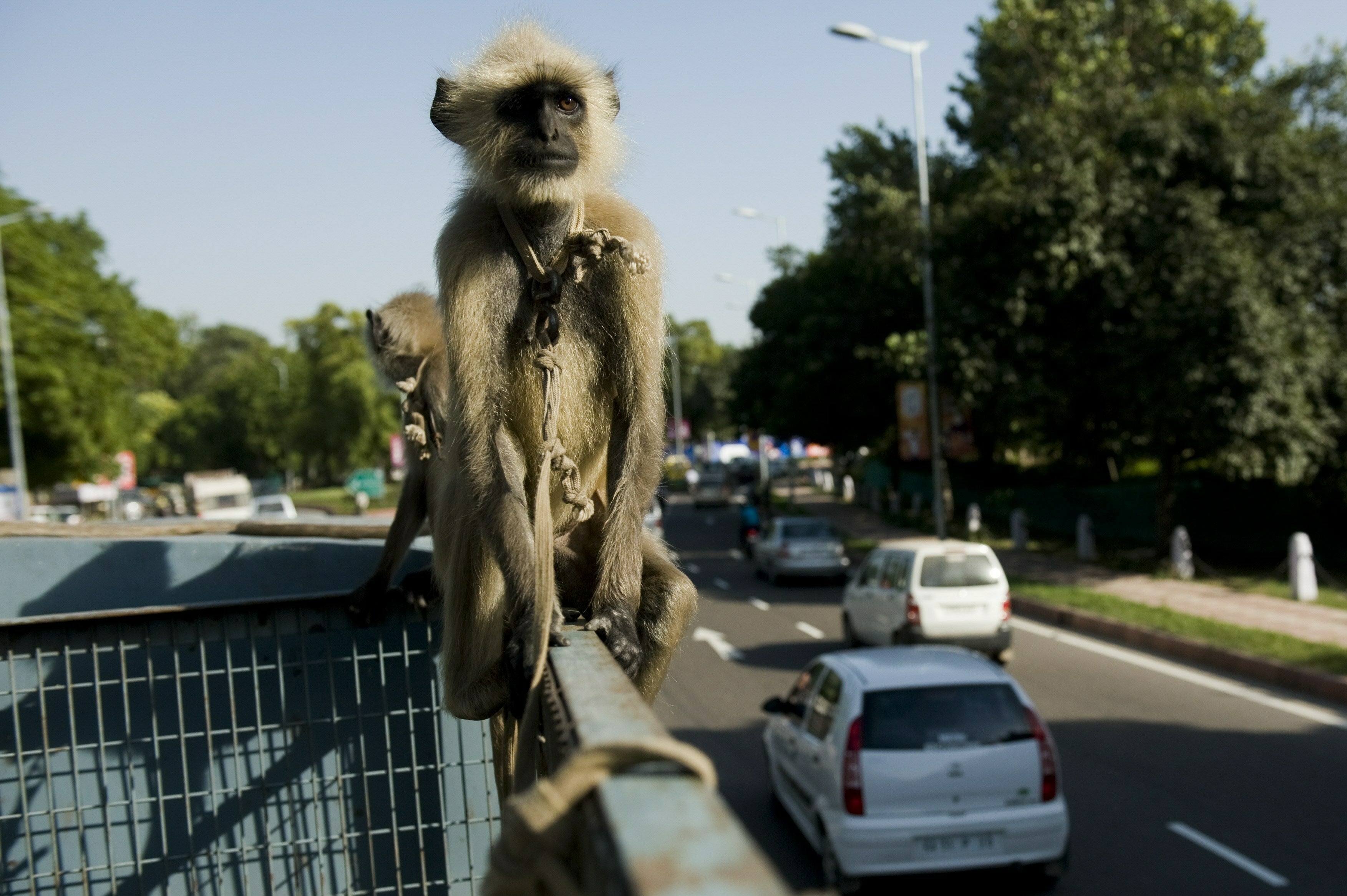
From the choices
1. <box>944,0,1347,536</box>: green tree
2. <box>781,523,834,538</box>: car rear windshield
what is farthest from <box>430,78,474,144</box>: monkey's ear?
<box>781,523,834,538</box>: car rear windshield

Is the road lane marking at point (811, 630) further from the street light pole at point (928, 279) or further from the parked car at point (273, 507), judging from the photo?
the parked car at point (273, 507)

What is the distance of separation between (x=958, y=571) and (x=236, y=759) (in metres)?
12.0

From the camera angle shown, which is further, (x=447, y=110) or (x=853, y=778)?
(x=853, y=778)

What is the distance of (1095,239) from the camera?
21.2 metres

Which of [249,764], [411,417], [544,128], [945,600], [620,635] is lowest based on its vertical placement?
[945,600]

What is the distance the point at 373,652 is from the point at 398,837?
0.71 metres

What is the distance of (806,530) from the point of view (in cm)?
2584

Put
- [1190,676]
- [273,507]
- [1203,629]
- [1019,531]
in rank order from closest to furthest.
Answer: [1190,676] → [1203,629] → [1019,531] → [273,507]

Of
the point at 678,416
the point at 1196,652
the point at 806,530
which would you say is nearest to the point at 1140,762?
the point at 1196,652

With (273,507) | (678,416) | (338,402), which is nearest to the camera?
(273,507)

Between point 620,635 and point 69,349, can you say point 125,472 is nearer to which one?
point 69,349

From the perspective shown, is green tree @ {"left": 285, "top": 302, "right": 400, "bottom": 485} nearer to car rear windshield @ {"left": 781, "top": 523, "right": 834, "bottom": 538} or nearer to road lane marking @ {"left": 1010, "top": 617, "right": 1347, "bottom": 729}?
car rear windshield @ {"left": 781, "top": 523, "right": 834, "bottom": 538}

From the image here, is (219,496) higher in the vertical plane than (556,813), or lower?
lower

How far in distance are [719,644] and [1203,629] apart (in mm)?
6709
